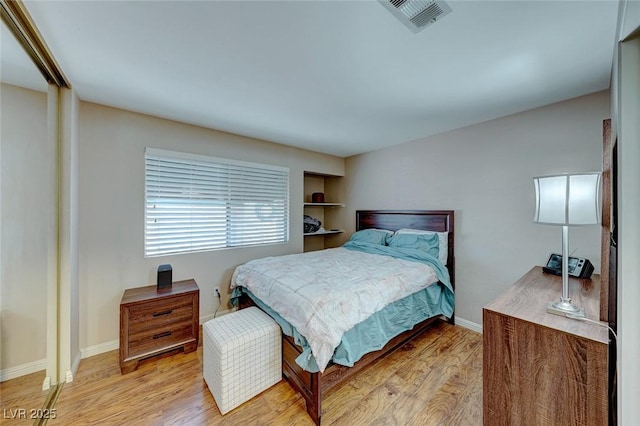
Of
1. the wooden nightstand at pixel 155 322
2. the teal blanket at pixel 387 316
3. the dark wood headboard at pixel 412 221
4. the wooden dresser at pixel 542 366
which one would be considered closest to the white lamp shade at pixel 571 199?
the wooden dresser at pixel 542 366

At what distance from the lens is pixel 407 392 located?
187cm

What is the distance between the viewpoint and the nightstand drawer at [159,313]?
2115 mm

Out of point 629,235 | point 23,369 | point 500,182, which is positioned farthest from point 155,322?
point 500,182

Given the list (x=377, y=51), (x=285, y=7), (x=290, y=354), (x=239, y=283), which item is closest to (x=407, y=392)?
(x=290, y=354)

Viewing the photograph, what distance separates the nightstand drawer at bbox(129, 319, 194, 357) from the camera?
2.11 metres

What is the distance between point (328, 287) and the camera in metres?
1.93

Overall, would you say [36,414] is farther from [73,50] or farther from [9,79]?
[73,50]

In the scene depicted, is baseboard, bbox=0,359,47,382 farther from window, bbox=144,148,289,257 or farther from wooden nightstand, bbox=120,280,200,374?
window, bbox=144,148,289,257

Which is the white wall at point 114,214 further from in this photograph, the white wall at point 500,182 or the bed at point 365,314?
the white wall at point 500,182

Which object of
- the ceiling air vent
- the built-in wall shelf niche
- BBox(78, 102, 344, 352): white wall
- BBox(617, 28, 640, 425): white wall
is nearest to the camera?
BBox(617, 28, 640, 425): white wall

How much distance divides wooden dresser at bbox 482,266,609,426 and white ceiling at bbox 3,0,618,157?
1569mm

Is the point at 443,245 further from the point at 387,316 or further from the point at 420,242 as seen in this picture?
the point at 387,316

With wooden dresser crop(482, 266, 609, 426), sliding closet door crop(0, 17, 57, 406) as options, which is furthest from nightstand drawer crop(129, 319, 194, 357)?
wooden dresser crop(482, 266, 609, 426)

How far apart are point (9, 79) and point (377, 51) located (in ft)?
7.63
